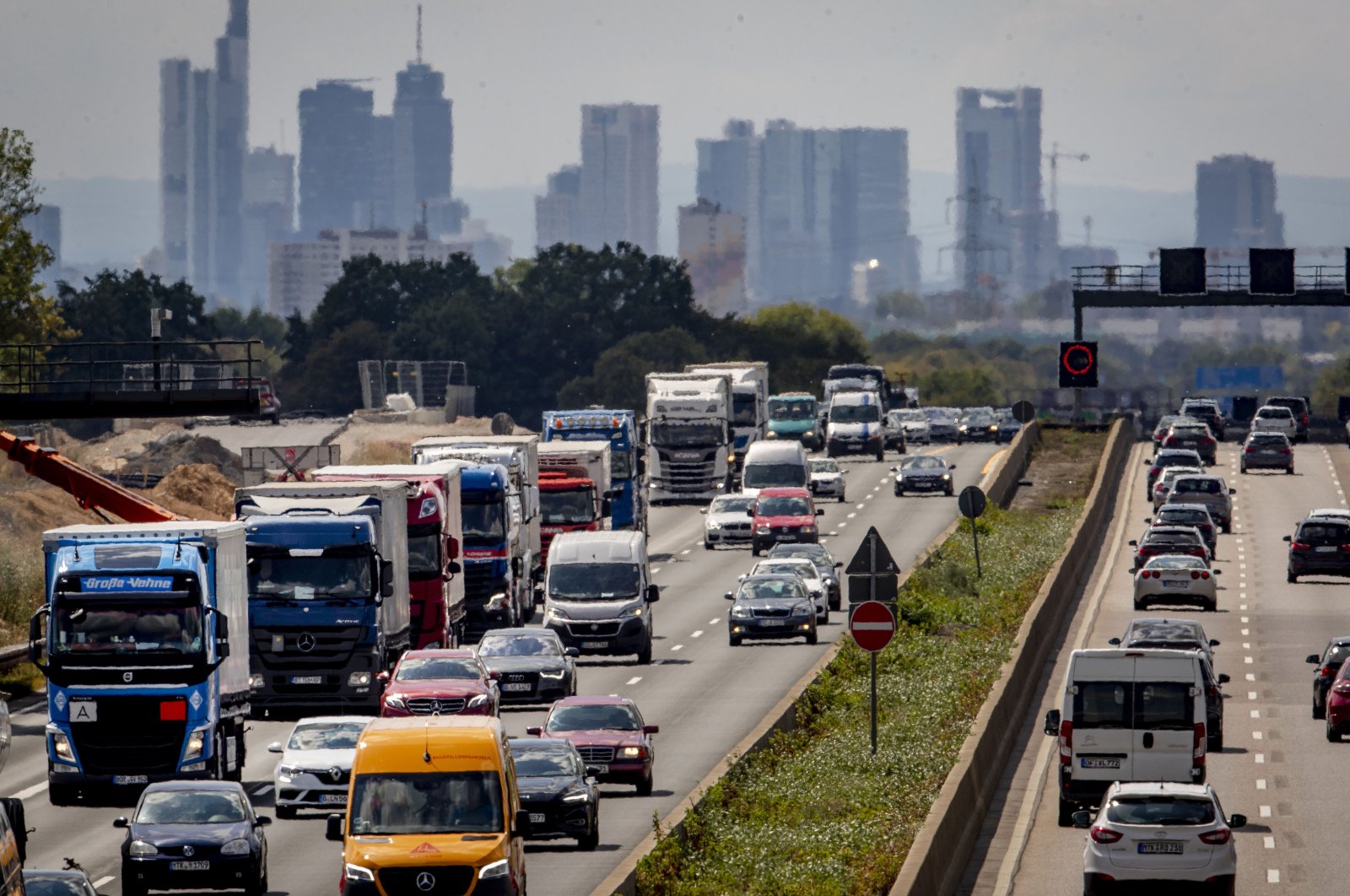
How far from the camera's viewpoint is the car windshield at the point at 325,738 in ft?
102

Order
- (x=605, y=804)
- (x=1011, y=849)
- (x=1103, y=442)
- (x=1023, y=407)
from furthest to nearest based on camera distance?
1. (x=1103, y=442)
2. (x=1023, y=407)
3. (x=605, y=804)
4. (x=1011, y=849)

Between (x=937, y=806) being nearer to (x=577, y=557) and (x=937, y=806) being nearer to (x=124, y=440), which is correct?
(x=577, y=557)

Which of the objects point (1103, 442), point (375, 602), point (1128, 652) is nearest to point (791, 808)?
point (1128, 652)

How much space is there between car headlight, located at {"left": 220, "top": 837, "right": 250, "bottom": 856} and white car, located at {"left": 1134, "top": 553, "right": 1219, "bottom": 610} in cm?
3399

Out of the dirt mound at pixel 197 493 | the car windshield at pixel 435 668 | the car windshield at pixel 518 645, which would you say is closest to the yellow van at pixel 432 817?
the car windshield at pixel 435 668

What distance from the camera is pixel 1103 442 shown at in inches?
3883

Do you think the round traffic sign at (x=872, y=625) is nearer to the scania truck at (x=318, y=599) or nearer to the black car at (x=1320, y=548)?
the scania truck at (x=318, y=599)

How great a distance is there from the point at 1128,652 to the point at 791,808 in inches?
191

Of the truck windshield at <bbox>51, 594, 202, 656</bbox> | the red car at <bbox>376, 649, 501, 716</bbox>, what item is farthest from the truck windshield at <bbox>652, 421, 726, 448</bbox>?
the truck windshield at <bbox>51, 594, 202, 656</bbox>

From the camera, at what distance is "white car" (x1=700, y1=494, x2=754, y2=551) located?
72.7m

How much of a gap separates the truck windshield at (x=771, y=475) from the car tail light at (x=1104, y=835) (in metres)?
54.0

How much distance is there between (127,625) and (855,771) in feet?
32.2

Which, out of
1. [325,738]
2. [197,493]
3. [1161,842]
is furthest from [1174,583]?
[197,493]

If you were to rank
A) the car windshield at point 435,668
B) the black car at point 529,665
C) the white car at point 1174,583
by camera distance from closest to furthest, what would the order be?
the car windshield at point 435,668
the black car at point 529,665
the white car at point 1174,583
